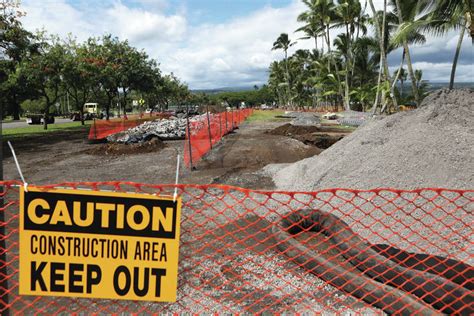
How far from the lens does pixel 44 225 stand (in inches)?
89.5

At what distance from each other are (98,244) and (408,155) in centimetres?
653

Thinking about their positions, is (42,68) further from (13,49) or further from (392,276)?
(392,276)

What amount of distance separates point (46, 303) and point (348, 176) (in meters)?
5.79

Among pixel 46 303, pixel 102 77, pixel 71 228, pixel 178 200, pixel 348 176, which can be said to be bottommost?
pixel 46 303

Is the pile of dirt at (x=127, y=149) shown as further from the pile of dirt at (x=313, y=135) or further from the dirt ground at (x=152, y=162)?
the pile of dirt at (x=313, y=135)

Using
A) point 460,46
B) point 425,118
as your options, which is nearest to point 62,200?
point 425,118

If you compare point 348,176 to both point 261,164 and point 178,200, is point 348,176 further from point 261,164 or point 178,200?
point 178,200

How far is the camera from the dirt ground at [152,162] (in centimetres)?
1057

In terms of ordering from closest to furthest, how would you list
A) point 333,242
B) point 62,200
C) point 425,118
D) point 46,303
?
1. point 62,200
2. point 46,303
3. point 333,242
4. point 425,118

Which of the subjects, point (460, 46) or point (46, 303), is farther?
point (460, 46)

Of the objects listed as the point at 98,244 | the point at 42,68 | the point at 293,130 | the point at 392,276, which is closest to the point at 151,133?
the point at 293,130

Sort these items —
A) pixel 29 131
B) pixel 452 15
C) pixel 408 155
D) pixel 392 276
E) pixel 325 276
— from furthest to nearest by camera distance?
1. pixel 29 131
2. pixel 452 15
3. pixel 408 155
4. pixel 325 276
5. pixel 392 276

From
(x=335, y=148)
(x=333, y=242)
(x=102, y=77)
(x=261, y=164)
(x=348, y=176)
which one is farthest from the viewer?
(x=102, y=77)

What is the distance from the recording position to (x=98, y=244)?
7.57ft
